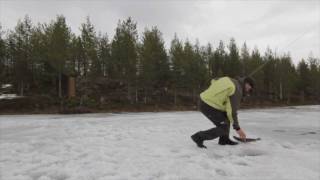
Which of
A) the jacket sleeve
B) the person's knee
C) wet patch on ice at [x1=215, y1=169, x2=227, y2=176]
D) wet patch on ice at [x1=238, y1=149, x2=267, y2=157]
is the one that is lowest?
wet patch on ice at [x1=215, y1=169, x2=227, y2=176]

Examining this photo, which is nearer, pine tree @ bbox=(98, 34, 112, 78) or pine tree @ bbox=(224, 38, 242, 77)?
pine tree @ bbox=(98, 34, 112, 78)

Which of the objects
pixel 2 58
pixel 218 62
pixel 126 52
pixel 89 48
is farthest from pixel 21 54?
pixel 218 62

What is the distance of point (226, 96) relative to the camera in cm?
636

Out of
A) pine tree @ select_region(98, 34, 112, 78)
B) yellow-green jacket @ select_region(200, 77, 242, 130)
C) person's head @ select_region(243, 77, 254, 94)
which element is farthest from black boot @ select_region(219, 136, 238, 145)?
pine tree @ select_region(98, 34, 112, 78)

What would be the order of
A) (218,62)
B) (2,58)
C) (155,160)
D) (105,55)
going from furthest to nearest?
(218,62) < (105,55) < (2,58) < (155,160)

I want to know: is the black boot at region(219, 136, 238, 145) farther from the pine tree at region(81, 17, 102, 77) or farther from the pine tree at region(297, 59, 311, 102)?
the pine tree at region(297, 59, 311, 102)

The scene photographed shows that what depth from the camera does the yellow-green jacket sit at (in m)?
6.30

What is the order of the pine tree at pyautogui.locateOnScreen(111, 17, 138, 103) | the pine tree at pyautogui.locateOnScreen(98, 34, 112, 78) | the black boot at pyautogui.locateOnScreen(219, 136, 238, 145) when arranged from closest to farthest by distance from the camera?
the black boot at pyautogui.locateOnScreen(219, 136, 238, 145)
the pine tree at pyautogui.locateOnScreen(111, 17, 138, 103)
the pine tree at pyautogui.locateOnScreen(98, 34, 112, 78)

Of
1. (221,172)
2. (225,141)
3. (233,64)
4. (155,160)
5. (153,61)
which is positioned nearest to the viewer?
(221,172)

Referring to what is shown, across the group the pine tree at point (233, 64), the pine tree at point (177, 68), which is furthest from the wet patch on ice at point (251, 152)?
the pine tree at point (233, 64)

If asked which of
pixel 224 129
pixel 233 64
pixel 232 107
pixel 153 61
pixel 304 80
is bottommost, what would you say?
pixel 224 129

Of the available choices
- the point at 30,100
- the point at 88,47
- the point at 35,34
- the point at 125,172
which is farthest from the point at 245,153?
the point at 35,34

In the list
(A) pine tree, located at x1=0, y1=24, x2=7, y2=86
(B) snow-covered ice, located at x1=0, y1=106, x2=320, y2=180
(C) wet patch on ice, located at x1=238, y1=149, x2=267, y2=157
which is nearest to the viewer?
(B) snow-covered ice, located at x1=0, y1=106, x2=320, y2=180

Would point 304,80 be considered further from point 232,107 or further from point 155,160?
point 155,160
